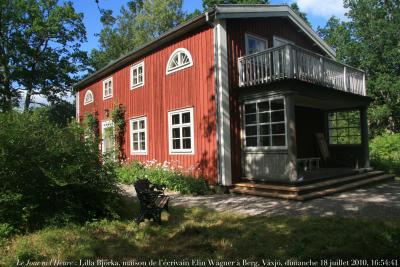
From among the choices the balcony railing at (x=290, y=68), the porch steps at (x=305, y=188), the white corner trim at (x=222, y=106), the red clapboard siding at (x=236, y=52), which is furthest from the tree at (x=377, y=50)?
the white corner trim at (x=222, y=106)

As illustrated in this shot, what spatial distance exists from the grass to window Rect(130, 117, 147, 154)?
28.0ft

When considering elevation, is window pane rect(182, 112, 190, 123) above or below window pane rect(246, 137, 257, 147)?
above

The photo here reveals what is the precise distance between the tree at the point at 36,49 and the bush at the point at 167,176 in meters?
18.5

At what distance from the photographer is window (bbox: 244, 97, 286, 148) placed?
34.5 ft

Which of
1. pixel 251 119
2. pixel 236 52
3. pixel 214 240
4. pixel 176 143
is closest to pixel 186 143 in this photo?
pixel 176 143

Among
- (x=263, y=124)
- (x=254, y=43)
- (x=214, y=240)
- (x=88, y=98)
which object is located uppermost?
(x=254, y=43)

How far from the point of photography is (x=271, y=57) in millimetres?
10750

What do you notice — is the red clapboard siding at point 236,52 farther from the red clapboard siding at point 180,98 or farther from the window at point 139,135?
the window at point 139,135

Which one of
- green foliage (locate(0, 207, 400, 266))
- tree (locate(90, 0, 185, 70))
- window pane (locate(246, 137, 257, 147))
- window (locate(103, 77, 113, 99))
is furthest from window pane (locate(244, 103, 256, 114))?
tree (locate(90, 0, 185, 70))

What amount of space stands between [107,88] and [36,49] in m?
16.0

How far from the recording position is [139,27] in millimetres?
41031

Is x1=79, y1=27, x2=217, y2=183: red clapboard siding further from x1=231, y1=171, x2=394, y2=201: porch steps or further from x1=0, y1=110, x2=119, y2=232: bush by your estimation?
x1=0, y1=110, x2=119, y2=232: bush

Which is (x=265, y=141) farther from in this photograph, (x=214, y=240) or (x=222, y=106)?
(x=214, y=240)

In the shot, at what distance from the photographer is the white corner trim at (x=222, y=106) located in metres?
10.6
